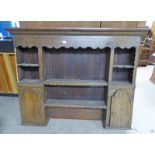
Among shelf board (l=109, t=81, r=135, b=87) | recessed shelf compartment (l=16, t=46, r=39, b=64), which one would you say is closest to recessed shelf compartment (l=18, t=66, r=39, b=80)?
recessed shelf compartment (l=16, t=46, r=39, b=64)

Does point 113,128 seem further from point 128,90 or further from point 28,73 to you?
point 28,73

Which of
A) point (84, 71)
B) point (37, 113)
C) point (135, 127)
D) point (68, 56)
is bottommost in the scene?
point (135, 127)

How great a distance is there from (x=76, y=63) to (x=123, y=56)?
2.06 feet

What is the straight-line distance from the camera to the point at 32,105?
2412 mm

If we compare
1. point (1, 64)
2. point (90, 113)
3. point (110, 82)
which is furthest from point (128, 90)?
point (1, 64)

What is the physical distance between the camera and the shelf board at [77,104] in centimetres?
241

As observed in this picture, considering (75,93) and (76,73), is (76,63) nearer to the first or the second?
(76,73)

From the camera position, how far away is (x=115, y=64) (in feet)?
7.58

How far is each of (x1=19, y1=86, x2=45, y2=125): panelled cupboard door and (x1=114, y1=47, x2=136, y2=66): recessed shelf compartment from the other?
1.07m

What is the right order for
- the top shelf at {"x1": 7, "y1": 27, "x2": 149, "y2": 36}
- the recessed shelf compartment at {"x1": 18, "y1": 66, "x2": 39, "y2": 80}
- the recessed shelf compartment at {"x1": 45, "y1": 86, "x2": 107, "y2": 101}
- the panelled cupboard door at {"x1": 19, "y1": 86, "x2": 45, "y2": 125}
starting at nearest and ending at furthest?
the top shelf at {"x1": 7, "y1": 27, "x2": 149, "y2": 36}, the panelled cupboard door at {"x1": 19, "y1": 86, "x2": 45, "y2": 125}, the recessed shelf compartment at {"x1": 18, "y1": 66, "x2": 39, "y2": 80}, the recessed shelf compartment at {"x1": 45, "y1": 86, "x2": 107, "y2": 101}

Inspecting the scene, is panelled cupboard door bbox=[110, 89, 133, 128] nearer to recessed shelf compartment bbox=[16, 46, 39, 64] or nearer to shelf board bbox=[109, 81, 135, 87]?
shelf board bbox=[109, 81, 135, 87]

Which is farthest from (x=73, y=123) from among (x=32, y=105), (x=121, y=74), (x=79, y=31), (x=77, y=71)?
(x=79, y=31)

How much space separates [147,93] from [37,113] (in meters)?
2.29

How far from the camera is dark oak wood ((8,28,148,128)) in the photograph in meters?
2.08
